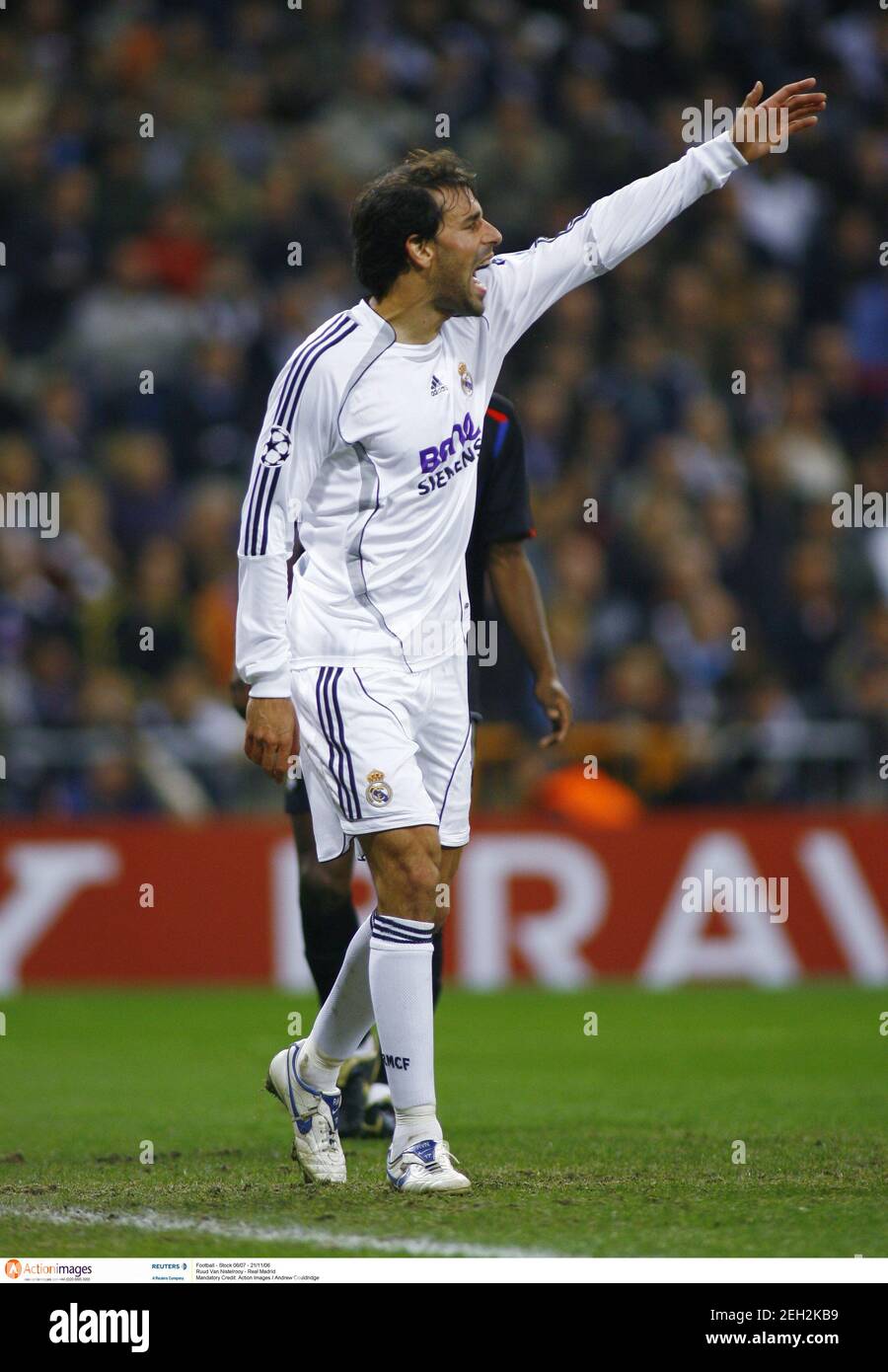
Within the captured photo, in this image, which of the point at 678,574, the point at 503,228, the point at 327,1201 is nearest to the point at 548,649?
the point at 327,1201

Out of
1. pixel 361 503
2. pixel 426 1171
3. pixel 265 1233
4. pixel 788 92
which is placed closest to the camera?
pixel 265 1233

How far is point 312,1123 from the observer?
17.4ft

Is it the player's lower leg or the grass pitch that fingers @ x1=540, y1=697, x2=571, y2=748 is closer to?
the grass pitch

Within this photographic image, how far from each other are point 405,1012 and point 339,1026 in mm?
391

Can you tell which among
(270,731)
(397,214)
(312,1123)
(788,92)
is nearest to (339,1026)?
(312,1123)

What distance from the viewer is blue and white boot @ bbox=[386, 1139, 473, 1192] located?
4945 millimetres

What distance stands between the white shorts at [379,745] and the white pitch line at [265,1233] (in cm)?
99

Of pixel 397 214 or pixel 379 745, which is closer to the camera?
pixel 379 745

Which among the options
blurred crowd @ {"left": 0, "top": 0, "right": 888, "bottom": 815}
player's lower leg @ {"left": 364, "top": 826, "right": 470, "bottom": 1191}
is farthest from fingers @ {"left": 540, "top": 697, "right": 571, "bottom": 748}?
blurred crowd @ {"left": 0, "top": 0, "right": 888, "bottom": 815}

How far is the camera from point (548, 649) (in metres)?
6.60

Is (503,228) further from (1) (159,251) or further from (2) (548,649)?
(2) (548,649)

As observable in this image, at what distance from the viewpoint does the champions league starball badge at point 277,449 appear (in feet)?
16.8

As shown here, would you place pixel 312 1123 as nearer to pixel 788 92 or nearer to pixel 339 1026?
pixel 339 1026
